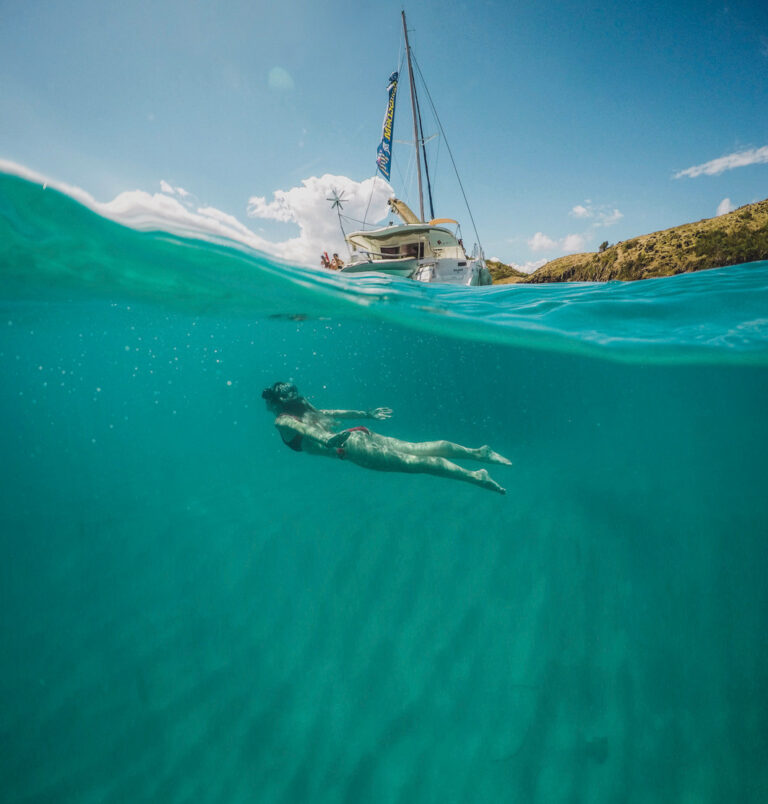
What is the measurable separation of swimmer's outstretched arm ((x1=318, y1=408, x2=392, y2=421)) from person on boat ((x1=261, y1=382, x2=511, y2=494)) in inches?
1.1

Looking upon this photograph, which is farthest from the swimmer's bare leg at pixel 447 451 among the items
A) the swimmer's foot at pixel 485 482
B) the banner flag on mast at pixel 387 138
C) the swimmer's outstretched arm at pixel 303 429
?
the banner flag on mast at pixel 387 138

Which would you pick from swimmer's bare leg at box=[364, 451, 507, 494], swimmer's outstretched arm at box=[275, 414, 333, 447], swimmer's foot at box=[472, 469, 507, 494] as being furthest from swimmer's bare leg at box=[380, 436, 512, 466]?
swimmer's outstretched arm at box=[275, 414, 333, 447]

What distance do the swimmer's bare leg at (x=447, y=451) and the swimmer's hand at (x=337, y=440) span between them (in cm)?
79

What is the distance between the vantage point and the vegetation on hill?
13.3 metres

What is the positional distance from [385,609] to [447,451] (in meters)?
2.58

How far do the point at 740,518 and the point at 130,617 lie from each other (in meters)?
11.6

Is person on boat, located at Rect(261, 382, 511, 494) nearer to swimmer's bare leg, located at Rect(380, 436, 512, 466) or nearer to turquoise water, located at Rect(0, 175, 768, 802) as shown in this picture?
swimmer's bare leg, located at Rect(380, 436, 512, 466)

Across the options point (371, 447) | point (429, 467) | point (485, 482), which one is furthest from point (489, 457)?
point (371, 447)

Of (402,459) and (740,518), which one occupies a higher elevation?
(402,459)

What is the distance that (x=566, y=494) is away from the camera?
8.18m

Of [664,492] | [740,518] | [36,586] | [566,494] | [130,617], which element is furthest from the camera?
[664,492]

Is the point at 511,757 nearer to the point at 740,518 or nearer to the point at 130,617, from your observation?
the point at 130,617

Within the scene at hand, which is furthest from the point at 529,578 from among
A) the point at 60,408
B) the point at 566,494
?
the point at 60,408

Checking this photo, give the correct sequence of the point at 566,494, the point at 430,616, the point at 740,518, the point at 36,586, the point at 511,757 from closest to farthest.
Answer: the point at 511,757 → the point at 430,616 → the point at 36,586 → the point at 740,518 → the point at 566,494
